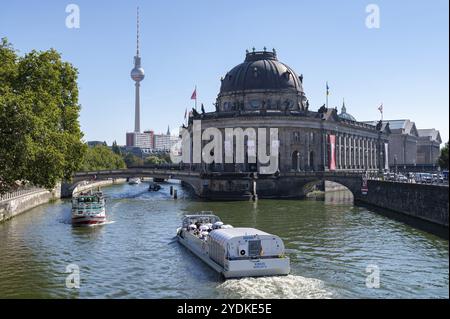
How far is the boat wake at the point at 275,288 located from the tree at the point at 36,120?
2355 centimetres

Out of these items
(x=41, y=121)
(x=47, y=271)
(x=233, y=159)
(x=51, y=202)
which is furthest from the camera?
(x=233, y=159)

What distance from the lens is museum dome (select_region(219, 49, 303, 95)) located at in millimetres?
131250

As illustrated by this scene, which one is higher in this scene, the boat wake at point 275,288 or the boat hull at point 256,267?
the boat hull at point 256,267

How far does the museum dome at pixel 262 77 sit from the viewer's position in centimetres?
13125

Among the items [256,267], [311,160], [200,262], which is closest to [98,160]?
[311,160]

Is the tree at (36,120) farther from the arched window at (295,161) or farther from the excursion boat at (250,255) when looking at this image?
the arched window at (295,161)

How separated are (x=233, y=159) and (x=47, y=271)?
83.4 meters

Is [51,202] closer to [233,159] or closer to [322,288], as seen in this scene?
[233,159]

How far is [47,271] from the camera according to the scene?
36.2 m

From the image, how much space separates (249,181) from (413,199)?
39.2 meters

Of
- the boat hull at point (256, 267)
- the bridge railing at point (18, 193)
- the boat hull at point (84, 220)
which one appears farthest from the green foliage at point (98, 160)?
the boat hull at point (256, 267)

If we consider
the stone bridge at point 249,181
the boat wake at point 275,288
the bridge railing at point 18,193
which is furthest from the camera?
the stone bridge at point 249,181

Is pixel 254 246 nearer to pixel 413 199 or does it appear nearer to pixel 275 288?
pixel 275 288
